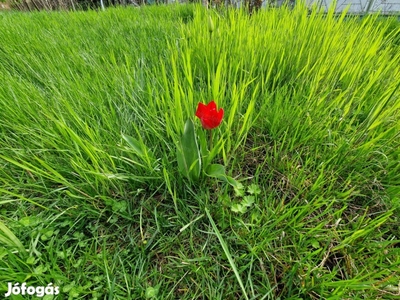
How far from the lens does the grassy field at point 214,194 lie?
0.47 metres

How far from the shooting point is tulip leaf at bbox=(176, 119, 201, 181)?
20.1 inches

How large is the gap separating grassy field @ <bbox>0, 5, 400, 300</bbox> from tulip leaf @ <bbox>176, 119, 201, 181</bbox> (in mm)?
24

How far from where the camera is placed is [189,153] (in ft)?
1.75

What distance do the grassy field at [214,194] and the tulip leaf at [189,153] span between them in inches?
0.9

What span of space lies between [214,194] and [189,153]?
0.44ft

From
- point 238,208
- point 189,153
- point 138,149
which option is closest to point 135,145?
point 138,149

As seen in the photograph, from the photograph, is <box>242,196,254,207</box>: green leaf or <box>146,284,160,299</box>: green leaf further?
<box>242,196,254,207</box>: green leaf

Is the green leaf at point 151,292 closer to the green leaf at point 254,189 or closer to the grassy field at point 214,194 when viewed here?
the grassy field at point 214,194

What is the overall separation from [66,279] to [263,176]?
0.50 metres

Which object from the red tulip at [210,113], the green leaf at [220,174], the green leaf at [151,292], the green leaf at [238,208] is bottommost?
the green leaf at [151,292]

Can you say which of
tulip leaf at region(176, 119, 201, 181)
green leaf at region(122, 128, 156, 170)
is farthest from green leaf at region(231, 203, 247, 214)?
green leaf at region(122, 128, 156, 170)

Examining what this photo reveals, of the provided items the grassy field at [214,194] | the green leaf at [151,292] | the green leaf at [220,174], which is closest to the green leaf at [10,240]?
the grassy field at [214,194]

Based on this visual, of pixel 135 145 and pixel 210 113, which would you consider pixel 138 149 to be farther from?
pixel 210 113

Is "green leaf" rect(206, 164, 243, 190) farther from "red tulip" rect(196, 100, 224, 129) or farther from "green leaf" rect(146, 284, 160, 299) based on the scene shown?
"green leaf" rect(146, 284, 160, 299)
